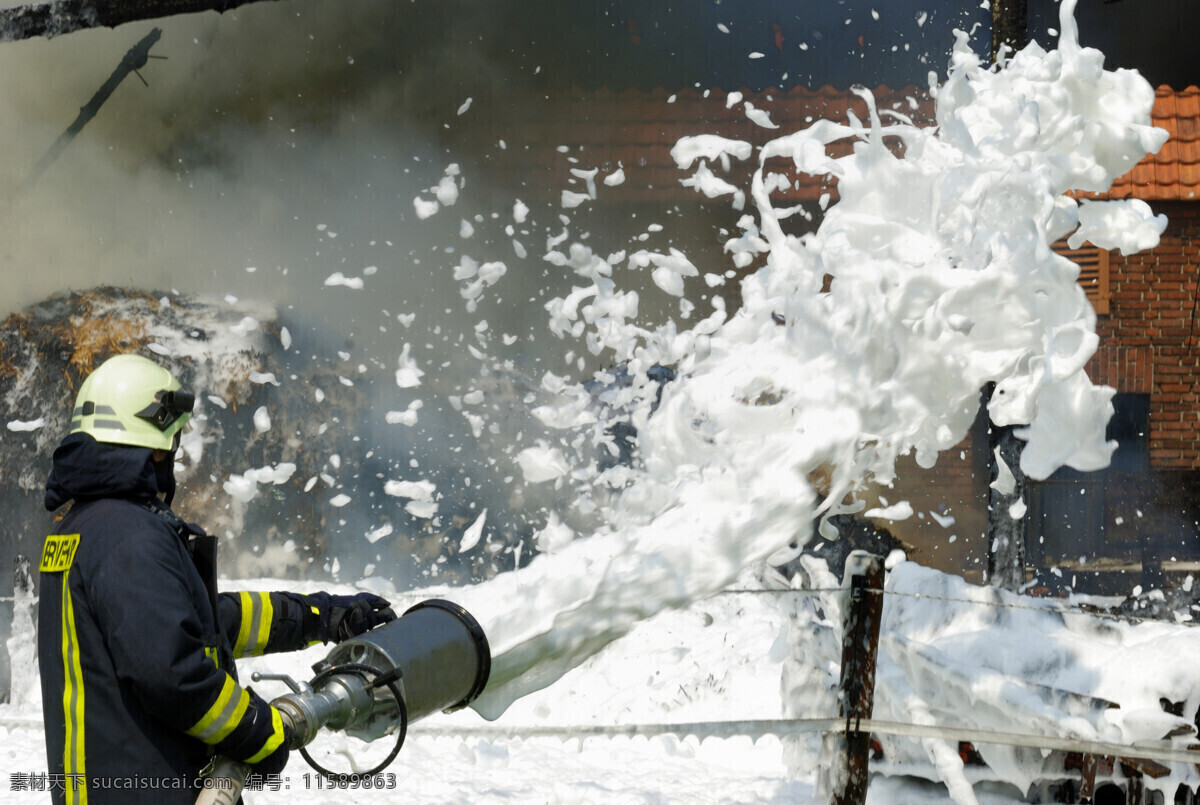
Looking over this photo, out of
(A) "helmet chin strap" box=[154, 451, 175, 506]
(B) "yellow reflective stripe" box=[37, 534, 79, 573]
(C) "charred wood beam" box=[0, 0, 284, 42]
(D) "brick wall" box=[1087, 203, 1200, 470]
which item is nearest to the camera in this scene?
(B) "yellow reflective stripe" box=[37, 534, 79, 573]

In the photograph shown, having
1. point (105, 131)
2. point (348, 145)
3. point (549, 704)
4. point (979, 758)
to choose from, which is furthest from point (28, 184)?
point (979, 758)

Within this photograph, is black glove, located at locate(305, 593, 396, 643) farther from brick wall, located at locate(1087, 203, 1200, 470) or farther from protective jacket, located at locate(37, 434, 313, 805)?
brick wall, located at locate(1087, 203, 1200, 470)

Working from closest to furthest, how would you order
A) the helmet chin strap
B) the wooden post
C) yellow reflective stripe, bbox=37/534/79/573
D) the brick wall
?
yellow reflective stripe, bbox=37/534/79/573 → the helmet chin strap → the wooden post → the brick wall

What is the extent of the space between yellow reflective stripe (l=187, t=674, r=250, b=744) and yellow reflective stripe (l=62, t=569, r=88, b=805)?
A: 9.0 inches

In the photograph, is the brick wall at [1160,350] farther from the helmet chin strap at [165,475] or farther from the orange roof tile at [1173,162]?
the helmet chin strap at [165,475]

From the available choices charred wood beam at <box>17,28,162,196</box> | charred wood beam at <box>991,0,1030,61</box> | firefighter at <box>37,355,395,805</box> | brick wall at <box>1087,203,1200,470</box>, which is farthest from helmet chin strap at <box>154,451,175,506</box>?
charred wood beam at <box>17,28,162,196</box>

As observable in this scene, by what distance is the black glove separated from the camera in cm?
249

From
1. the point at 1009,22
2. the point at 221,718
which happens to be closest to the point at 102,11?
the point at 1009,22

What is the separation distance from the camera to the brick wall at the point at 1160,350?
9406mm

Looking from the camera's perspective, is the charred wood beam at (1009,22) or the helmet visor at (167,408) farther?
the charred wood beam at (1009,22)

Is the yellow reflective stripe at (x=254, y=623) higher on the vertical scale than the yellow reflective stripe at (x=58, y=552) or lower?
lower

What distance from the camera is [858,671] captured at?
3.34m

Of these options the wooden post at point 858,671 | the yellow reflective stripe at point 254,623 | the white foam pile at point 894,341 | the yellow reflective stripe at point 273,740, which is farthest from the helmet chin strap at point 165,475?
the wooden post at point 858,671

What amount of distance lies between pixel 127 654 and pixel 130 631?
0.04 metres
